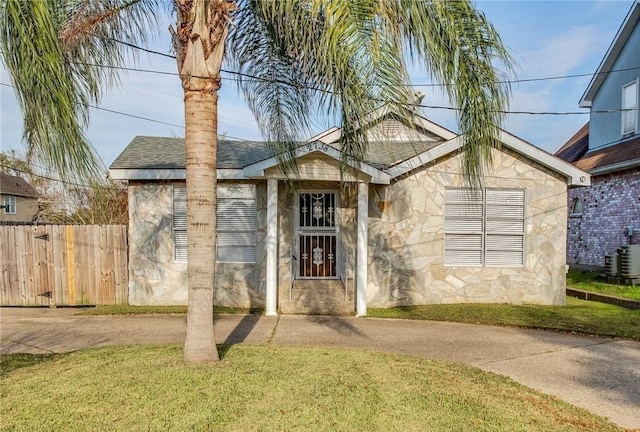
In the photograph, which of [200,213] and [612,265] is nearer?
[200,213]

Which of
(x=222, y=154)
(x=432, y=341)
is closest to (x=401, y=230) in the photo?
(x=432, y=341)

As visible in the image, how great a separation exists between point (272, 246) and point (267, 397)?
15.1ft

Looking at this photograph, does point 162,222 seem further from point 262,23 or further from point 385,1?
point 385,1

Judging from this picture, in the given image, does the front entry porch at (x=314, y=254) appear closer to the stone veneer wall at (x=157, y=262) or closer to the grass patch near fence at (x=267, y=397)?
the stone veneer wall at (x=157, y=262)

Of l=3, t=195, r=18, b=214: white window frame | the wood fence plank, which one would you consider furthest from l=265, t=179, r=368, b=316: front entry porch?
l=3, t=195, r=18, b=214: white window frame

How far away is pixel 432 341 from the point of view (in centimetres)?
609

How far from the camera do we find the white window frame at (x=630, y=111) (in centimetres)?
1271

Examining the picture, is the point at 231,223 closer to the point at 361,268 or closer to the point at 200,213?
the point at 361,268

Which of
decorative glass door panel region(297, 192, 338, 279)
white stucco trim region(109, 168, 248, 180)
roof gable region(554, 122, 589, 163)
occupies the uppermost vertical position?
roof gable region(554, 122, 589, 163)

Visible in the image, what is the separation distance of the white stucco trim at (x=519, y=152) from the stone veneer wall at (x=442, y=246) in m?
0.20

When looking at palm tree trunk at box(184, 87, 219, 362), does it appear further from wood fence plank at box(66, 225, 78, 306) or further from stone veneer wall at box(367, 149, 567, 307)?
wood fence plank at box(66, 225, 78, 306)

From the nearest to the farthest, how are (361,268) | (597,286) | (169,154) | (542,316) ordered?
(542,316), (361,268), (169,154), (597,286)

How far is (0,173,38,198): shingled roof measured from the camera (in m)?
28.7

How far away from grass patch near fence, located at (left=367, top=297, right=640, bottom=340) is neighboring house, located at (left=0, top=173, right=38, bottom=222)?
29.0 meters
